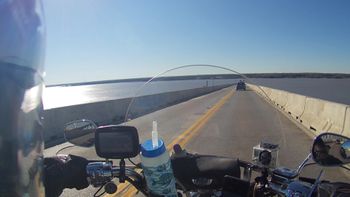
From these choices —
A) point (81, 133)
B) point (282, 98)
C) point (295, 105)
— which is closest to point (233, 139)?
point (295, 105)

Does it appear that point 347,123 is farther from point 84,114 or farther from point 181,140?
point 84,114

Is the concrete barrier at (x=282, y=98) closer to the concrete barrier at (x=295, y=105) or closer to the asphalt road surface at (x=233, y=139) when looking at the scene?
the concrete barrier at (x=295, y=105)

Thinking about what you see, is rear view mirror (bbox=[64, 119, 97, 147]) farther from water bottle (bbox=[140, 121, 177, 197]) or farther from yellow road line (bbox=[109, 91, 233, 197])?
yellow road line (bbox=[109, 91, 233, 197])

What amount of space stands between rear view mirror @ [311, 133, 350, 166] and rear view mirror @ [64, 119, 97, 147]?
1.41m

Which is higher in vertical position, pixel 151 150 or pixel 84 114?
pixel 151 150

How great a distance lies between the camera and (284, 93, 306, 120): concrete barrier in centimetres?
2018

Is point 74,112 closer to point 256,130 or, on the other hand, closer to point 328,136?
point 256,130

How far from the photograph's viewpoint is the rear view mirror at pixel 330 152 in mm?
2496

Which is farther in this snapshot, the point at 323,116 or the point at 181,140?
the point at 323,116

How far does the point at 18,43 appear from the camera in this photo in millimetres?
1618

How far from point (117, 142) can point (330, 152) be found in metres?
1.21

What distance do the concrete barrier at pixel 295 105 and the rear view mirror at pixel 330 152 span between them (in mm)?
17642

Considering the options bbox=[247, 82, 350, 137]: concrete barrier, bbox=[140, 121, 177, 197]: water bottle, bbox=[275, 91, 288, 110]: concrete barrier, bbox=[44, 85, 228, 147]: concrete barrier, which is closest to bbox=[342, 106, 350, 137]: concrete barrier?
bbox=[247, 82, 350, 137]: concrete barrier

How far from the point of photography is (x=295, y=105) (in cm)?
2203
